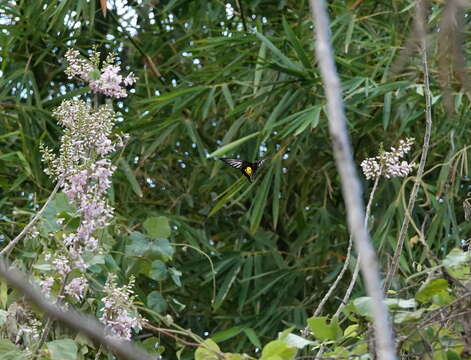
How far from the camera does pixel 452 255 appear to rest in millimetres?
1179

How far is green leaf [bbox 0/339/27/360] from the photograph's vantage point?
4.84 ft

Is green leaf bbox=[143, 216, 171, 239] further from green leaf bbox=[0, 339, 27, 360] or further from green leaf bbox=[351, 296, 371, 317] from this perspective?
green leaf bbox=[351, 296, 371, 317]

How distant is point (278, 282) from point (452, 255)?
8.52ft

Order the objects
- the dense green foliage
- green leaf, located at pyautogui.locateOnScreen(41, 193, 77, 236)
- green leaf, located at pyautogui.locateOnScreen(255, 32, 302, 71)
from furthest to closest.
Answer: the dense green foliage < green leaf, located at pyautogui.locateOnScreen(255, 32, 302, 71) < green leaf, located at pyautogui.locateOnScreen(41, 193, 77, 236)

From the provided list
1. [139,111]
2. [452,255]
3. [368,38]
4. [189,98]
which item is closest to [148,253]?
[452,255]

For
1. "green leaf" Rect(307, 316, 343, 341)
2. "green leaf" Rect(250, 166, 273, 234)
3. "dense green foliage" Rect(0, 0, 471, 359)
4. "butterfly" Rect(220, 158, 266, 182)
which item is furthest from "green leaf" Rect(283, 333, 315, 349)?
"green leaf" Rect(250, 166, 273, 234)

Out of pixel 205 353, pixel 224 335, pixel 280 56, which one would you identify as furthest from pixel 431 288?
pixel 280 56

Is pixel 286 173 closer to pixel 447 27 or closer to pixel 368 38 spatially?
pixel 368 38

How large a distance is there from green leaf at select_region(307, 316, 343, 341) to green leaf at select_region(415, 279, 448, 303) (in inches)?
4.6

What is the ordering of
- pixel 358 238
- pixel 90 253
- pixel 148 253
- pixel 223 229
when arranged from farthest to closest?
1. pixel 223 229
2. pixel 148 253
3. pixel 90 253
4. pixel 358 238

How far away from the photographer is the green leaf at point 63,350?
1.43 meters

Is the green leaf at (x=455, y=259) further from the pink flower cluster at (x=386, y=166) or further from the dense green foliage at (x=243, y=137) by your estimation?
the dense green foliage at (x=243, y=137)

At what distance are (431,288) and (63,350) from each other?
588mm

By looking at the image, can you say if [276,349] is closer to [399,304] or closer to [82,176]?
[399,304]
